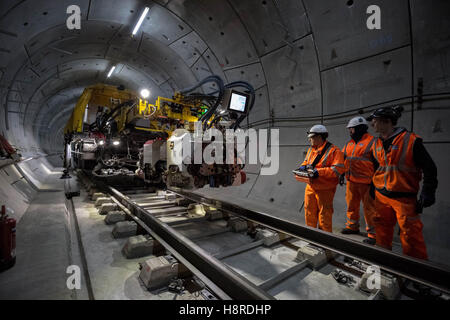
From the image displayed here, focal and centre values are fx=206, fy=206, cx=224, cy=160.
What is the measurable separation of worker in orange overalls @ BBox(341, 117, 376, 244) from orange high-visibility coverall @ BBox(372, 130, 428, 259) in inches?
25.5

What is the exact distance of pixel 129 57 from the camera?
31.5 ft

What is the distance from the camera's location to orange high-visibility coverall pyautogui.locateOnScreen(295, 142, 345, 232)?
3.08 metres

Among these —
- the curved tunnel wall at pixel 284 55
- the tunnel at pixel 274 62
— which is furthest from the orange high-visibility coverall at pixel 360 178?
the curved tunnel wall at pixel 284 55

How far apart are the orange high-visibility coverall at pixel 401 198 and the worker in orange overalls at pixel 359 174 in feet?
2.12

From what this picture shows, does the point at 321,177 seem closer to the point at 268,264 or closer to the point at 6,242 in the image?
the point at 268,264

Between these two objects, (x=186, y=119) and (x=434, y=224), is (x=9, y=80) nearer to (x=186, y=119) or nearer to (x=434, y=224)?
(x=186, y=119)

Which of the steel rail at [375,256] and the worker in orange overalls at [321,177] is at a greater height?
the worker in orange overalls at [321,177]

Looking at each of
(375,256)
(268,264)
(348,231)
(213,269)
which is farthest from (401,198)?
(213,269)

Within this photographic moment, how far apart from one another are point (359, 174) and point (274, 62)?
3751 millimetres

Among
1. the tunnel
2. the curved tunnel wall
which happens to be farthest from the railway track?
the curved tunnel wall

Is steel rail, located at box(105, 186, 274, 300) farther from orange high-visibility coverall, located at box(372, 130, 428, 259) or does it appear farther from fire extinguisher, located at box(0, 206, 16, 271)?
orange high-visibility coverall, located at box(372, 130, 428, 259)

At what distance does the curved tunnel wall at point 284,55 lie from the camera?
3316 millimetres

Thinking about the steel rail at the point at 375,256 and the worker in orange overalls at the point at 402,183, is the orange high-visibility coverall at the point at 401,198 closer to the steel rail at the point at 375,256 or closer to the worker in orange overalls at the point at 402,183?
the worker in orange overalls at the point at 402,183

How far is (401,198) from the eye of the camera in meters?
2.34
